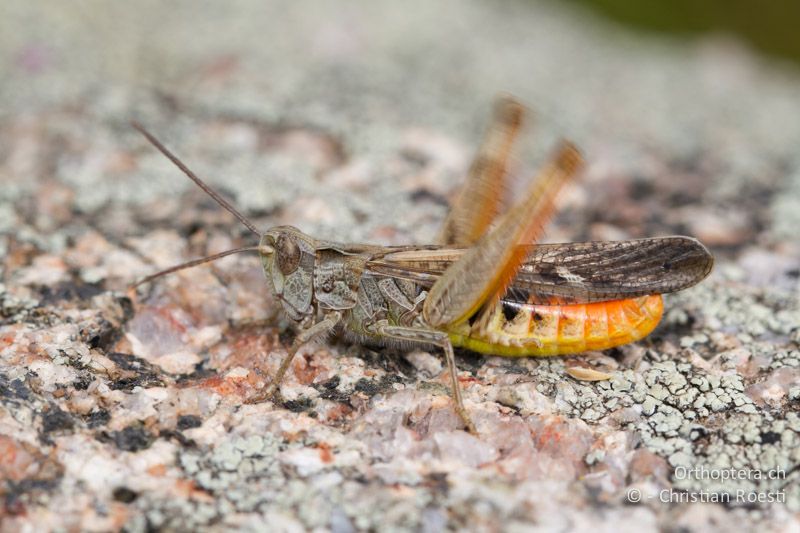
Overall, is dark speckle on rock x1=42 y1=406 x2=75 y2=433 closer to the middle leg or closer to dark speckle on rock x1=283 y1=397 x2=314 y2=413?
dark speckle on rock x1=283 y1=397 x2=314 y2=413

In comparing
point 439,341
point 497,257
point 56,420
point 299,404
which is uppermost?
point 497,257

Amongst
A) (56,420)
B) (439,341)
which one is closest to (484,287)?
(439,341)

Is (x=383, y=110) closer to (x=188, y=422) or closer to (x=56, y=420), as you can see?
(x=188, y=422)

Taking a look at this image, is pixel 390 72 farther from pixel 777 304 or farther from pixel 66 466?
pixel 66 466

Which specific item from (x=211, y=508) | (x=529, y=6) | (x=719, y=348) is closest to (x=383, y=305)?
(x=211, y=508)

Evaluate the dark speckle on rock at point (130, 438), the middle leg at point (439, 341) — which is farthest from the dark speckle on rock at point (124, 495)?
the middle leg at point (439, 341)

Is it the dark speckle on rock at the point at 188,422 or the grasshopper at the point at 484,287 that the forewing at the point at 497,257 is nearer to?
the grasshopper at the point at 484,287
